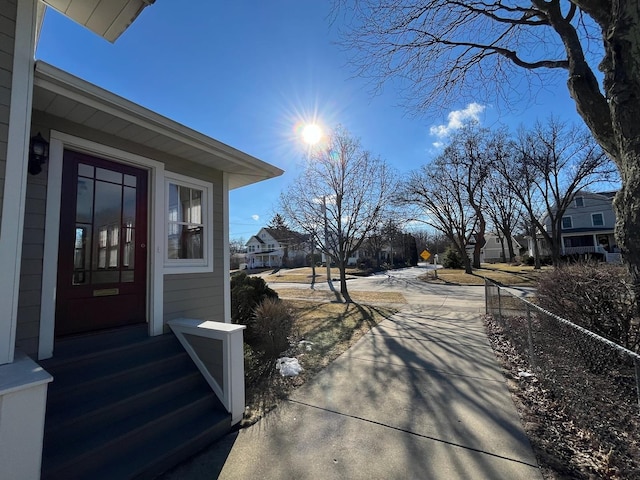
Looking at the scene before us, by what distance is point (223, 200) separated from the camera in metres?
4.86

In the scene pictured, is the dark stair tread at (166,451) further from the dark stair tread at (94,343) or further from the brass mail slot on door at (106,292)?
the brass mail slot on door at (106,292)

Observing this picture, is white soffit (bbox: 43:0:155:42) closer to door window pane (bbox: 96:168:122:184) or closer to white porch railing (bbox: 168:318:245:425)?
door window pane (bbox: 96:168:122:184)

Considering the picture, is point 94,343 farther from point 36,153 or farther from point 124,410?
point 36,153

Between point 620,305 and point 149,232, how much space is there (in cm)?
586

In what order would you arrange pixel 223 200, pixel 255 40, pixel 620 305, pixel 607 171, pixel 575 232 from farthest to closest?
pixel 575 232, pixel 607 171, pixel 255 40, pixel 223 200, pixel 620 305

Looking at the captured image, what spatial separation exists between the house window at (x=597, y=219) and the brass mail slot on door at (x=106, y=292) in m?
41.5

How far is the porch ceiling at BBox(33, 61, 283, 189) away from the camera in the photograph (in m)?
2.70

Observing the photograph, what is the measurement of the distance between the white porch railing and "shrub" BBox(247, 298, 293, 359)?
73.2 inches

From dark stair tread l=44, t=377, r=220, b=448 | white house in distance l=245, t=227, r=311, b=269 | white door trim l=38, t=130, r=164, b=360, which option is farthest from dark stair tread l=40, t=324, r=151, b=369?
white house in distance l=245, t=227, r=311, b=269

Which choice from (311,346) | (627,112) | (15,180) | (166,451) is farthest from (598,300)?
(15,180)

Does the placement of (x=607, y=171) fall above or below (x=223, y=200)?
above

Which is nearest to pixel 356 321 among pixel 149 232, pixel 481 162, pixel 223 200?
pixel 223 200

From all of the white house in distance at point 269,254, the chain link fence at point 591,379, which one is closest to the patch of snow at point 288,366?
the chain link fence at point 591,379

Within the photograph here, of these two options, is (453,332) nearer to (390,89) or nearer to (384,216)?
(390,89)
